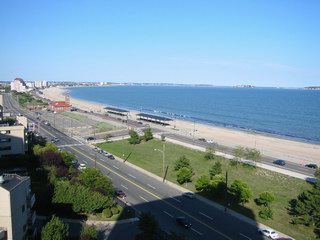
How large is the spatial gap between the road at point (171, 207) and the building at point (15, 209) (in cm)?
1675

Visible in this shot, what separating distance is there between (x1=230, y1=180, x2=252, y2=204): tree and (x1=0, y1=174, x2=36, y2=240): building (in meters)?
29.4

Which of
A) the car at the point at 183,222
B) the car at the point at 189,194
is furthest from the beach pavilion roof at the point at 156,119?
the car at the point at 183,222

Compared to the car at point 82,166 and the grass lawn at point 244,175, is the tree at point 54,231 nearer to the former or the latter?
the grass lawn at point 244,175

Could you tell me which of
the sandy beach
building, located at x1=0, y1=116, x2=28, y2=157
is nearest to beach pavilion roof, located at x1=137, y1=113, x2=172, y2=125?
the sandy beach

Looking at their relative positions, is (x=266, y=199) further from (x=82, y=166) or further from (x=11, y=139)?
(x=11, y=139)

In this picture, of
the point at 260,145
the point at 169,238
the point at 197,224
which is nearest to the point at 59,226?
the point at 169,238

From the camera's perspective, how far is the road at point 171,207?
42062 mm

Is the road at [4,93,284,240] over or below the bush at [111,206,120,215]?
below

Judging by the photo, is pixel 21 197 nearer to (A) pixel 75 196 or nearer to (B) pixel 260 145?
(A) pixel 75 196

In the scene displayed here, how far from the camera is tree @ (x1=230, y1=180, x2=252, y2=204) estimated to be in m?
51.4

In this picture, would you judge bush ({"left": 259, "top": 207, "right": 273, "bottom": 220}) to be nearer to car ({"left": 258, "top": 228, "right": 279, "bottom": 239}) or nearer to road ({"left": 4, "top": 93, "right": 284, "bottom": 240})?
road ({"left": 4, "top": 93, "right": 284, "bottom": 240})

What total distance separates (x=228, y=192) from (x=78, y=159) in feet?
119

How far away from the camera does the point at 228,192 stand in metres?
54.7

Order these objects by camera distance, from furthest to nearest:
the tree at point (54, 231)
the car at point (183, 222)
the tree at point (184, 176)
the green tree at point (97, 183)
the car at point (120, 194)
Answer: the tree at point (184, 176)
the car at point (120, 194)
the green tree at point (97, 183)
the car at point (183, 222)
the tree at point (54, 231)
